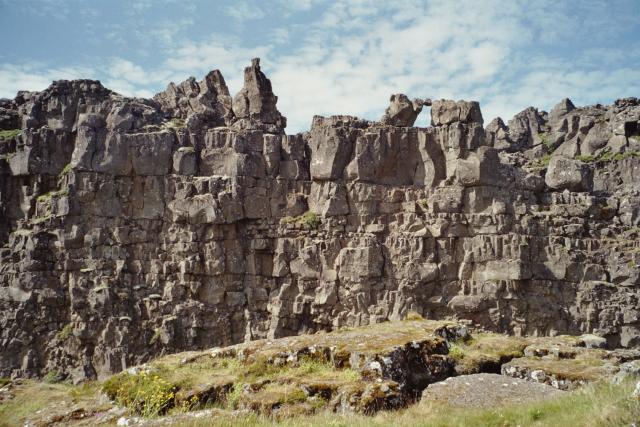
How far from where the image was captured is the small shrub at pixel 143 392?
11.3 metres

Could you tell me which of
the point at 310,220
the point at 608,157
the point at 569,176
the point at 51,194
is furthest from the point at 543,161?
the point at 51,194

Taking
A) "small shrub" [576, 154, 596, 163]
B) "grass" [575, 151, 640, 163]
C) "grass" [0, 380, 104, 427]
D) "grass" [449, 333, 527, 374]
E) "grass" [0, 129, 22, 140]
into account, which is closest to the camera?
"grass" [0, 380, 104, 427]

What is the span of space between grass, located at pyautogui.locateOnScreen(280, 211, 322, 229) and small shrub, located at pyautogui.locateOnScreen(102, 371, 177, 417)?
18888 mm

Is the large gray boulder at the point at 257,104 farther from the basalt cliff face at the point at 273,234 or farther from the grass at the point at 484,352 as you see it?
the grass at the point at 484,352

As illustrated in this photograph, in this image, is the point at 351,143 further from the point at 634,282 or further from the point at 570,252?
the point at 634,282

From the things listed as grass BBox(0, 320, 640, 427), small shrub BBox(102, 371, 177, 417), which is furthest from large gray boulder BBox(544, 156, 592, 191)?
small shrub BBox(102, 371, 177, 417)

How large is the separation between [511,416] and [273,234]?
22.9 meters

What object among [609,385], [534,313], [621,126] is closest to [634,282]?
[534,313]

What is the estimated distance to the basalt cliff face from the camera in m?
29.6

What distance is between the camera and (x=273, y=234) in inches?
1243

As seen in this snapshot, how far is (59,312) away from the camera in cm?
2992

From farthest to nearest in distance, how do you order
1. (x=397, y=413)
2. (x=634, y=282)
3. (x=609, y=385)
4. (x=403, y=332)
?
(x=634, y=282) < (x=403, y=332) < (x=397, y=413) < (x=609, y=385)

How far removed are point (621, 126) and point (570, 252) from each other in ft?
42.8

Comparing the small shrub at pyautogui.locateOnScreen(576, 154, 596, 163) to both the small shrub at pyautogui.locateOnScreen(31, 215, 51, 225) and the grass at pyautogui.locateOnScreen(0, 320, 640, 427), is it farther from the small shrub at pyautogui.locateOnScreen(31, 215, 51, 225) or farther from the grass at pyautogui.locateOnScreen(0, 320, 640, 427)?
the small shrub at pyautogui.locateOnScreen(31, 215, 51, 225)
